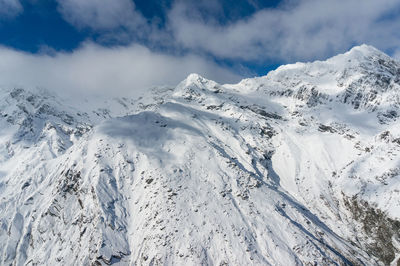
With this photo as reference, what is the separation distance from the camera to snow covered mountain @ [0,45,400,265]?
6494cm

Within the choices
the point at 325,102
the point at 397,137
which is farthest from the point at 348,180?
the point at 325,102

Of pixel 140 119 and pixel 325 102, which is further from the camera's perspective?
pixel 325 102

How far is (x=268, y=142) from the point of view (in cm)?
12694

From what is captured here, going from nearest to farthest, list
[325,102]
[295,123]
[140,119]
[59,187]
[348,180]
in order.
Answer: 1. [59,187]
2. [348,180]
3. [140,119]
4. [295,123]
5. [325,102]

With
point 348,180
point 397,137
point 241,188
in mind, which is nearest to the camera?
point 241,188

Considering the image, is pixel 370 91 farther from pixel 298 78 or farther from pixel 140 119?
pixel 140 119

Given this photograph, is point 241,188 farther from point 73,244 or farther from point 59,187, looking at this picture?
point 59,187

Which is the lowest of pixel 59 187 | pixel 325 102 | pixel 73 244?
pixel 73 244

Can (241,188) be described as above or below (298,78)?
below

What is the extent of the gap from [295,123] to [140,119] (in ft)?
263

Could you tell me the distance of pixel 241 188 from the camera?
265ft

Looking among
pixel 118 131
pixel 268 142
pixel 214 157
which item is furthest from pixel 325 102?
pixel 118 131

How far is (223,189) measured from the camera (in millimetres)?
80062

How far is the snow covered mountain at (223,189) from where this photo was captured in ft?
213
